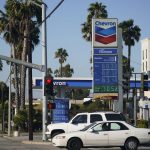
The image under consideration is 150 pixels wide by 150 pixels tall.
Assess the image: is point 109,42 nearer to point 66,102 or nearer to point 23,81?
point 66,102

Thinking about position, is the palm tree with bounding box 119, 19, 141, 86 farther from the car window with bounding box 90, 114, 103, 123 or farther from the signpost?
the car window with bounding box 90, 114, 103, 123

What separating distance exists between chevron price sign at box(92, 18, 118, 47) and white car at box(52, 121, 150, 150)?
2146 centimetres

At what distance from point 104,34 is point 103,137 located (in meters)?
22.2

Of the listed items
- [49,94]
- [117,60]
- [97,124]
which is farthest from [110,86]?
[97,124]

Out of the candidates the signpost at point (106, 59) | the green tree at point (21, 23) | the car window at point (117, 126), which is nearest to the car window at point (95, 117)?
the car window at point (117, 126)

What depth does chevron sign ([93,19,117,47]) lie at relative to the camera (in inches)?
1775

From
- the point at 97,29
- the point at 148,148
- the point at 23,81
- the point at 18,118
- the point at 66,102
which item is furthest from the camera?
the point at 23,81

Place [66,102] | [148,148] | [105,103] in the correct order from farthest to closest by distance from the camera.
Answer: [105,103]
[66,102]
[148,148]

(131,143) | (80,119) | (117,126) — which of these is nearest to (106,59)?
(80,119)

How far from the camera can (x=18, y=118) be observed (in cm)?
5016

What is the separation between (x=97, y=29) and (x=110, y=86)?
17.1 feet

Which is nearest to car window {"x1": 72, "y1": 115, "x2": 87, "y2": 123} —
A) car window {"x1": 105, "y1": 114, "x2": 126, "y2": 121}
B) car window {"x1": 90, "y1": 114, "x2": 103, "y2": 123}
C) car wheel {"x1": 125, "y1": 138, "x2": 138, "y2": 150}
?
car window {"x1": 90, "y1": 114, "x2": 103, "y2": 123}

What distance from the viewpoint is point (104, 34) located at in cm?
4528

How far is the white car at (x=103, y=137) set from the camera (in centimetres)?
2409
